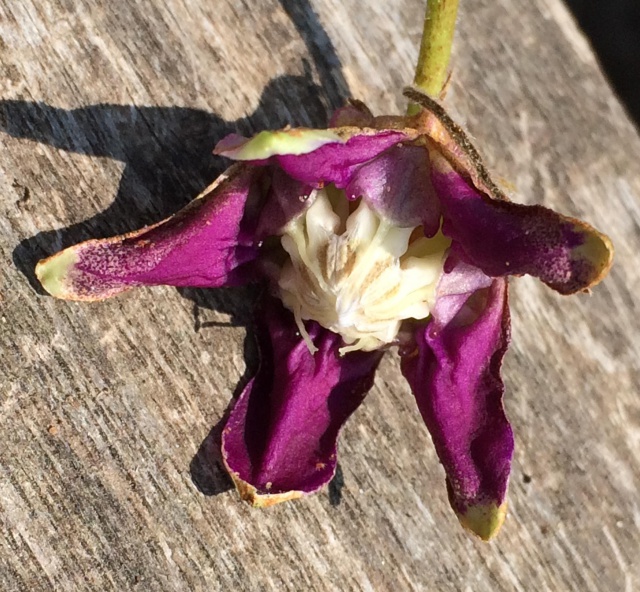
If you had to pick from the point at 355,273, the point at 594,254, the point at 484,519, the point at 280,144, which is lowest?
the point at 484,519

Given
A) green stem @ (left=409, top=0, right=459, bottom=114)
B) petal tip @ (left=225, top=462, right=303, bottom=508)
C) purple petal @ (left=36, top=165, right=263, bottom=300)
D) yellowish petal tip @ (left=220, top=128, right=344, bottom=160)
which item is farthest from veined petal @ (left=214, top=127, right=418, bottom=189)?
petal tip @ (left=225, top=462, right=303, bottom=508)

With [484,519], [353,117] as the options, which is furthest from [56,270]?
[484,519]

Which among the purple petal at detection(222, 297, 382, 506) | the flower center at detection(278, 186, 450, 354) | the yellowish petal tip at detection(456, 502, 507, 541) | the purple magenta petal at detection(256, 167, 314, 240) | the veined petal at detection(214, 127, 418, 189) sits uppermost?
the veined petal at detection(214, 127, 418, 189)

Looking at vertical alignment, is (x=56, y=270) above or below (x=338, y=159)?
below

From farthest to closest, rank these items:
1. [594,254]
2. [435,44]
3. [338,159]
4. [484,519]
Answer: [435,44] → [484,519] → [338,159] → [594,254]

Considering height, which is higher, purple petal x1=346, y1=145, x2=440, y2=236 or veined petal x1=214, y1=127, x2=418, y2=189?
veined petal x1=214, y1=127, x2=418, y2=189

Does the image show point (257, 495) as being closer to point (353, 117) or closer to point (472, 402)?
point (472, 402)

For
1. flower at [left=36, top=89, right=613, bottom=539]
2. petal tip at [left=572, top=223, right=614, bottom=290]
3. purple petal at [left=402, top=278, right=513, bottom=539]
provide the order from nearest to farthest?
1. petal tip at [left=572, top=223, right=614, bottom=290]
2. flower at [left=36, top=89, right=613, bottom=539]
3. purple petal at [left=402, top=278, right=513, bottom=539]

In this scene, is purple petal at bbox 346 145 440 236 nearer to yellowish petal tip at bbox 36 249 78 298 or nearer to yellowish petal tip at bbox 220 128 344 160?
yellowish petal tip at bbox 220 128 344 160
